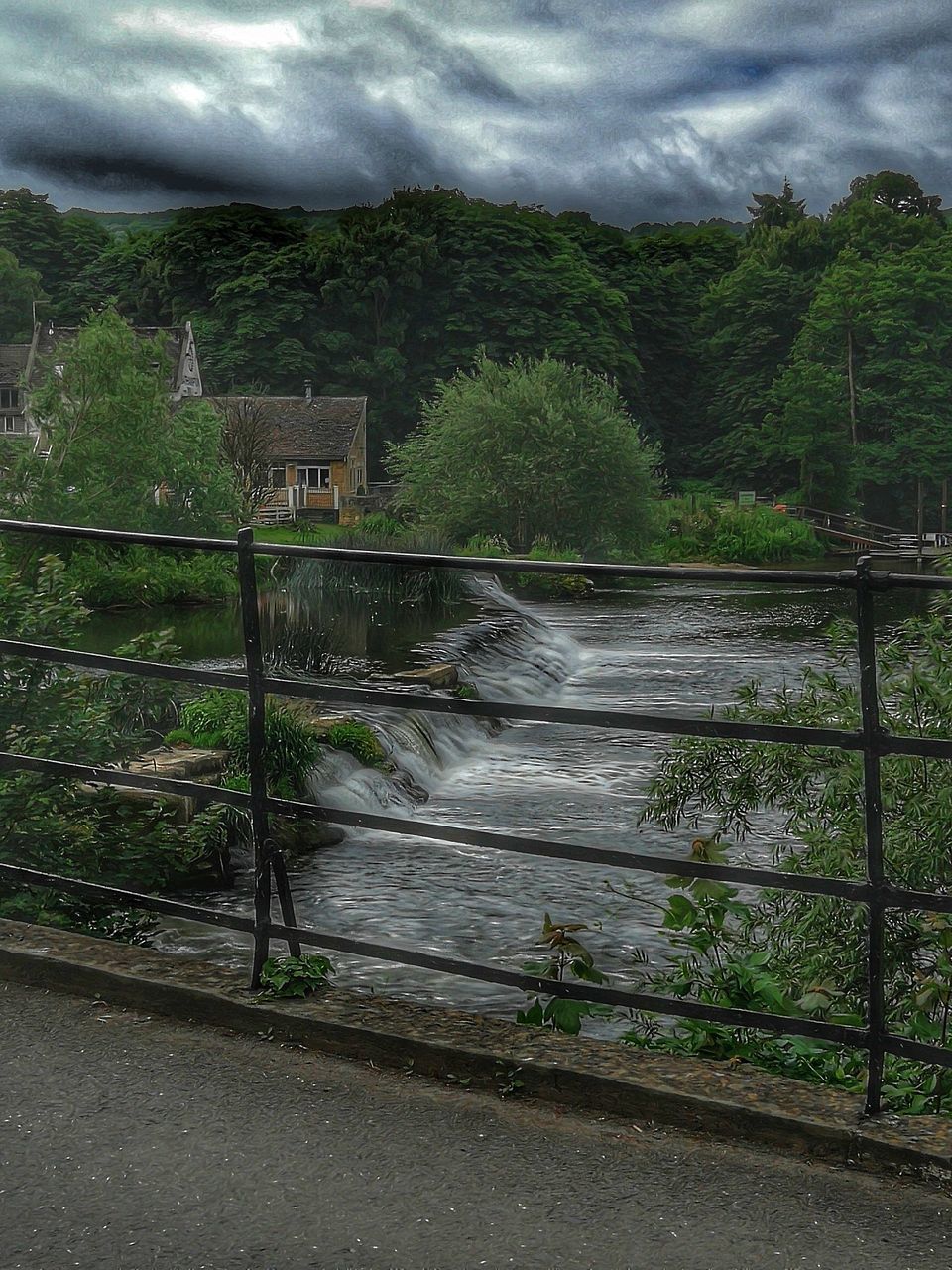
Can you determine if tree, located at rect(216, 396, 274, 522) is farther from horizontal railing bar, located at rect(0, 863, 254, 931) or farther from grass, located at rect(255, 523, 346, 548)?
horizontal railing bar, located at rect(0, 863, 254, 931)

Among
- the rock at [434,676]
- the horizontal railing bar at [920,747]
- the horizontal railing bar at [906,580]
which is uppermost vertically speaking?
the horizontal railing bar at [906,580]

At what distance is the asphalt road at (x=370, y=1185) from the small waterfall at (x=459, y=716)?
9.85 meters

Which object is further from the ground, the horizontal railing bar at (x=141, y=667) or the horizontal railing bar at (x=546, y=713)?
the horizontal railing bar at (x=141, y=667)

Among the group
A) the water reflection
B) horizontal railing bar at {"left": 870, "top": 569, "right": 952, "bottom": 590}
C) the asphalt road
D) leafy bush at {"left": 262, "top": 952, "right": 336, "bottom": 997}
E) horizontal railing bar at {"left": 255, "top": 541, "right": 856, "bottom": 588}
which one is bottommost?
the water reflection

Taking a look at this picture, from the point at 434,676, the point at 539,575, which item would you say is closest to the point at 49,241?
the point at 539,575

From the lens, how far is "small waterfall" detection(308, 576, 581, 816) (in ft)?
44.9

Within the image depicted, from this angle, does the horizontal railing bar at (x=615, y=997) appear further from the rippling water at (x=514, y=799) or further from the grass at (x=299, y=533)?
the grass at (x=299, y=533)

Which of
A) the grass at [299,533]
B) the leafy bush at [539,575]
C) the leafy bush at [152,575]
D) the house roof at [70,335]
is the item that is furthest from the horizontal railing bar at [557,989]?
the house roof at [70,335]

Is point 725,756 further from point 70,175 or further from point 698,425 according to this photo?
point 70,175

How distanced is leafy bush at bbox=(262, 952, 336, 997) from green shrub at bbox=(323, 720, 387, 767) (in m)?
10.7

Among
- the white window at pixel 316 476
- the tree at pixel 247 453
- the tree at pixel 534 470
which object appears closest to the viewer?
the tree at pixel 534 470

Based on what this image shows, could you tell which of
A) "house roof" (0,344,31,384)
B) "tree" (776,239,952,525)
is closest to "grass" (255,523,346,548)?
"house roof" (0,344,31,384)

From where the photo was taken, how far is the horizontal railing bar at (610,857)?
2.85m

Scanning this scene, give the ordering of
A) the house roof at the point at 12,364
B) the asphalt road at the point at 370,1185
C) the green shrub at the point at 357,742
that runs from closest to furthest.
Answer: the asphalt road at the point at 370,1185, the green shrub at the point at 357,742, the house roof at the point at 12,364
